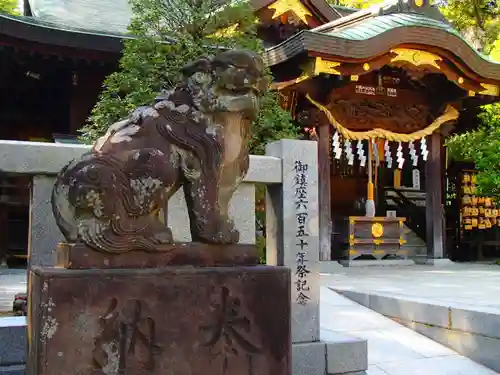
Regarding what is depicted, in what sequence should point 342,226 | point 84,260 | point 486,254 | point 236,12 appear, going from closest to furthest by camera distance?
point 84,260, point 236,12, point 342,226, point 486,254

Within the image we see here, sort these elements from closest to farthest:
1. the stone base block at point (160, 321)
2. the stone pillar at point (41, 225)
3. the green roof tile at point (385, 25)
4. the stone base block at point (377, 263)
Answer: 1. the stone base block at point (160, 321)
2. the stone pillar at point (41, 225)
3. the green roof tile at point (385, 25)
4. the stone base block at point (377, 263)

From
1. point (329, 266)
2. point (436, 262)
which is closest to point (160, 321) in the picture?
point (329, 266)

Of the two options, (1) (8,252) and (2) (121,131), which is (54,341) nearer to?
(2) (121,131)

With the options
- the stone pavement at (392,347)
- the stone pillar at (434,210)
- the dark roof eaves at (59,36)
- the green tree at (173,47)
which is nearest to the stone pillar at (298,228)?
the stone pavement at (392,347)

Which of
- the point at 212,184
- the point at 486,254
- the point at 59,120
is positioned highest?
the point at 59,120

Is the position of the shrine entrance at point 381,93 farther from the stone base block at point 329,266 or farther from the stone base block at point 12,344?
the stone base block at point 12,344

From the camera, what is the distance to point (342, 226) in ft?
39.3

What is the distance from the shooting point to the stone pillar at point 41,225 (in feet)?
11.1

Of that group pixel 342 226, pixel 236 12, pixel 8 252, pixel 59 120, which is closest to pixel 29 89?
pixel 59 120

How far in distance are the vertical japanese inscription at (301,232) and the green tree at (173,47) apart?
1.93 meters

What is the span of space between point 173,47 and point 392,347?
3737 millimetres

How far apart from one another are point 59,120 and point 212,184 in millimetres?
9239

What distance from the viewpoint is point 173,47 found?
5.96 m

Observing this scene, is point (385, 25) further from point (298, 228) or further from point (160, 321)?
point (160, 321)
